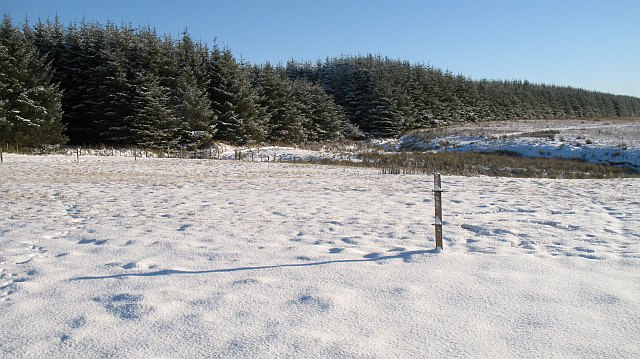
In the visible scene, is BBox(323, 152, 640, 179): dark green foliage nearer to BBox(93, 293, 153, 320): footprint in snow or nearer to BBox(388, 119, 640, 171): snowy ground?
BBox(388, 119, 640, 171): snowy ground

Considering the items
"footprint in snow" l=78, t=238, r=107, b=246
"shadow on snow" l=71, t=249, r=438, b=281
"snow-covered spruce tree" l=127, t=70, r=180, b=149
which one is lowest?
"shadow on snow" l=71, t=249, r=438, b=281

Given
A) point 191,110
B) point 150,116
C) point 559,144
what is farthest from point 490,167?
point 150,116

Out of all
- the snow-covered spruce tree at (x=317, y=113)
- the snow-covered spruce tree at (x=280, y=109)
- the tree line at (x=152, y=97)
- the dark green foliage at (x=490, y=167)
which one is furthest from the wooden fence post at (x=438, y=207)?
the snow-covered spruce tree at (x=317, y=113)

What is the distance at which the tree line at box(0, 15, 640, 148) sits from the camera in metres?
27.4

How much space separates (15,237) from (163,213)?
8.74ft

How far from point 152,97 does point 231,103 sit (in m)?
8.01

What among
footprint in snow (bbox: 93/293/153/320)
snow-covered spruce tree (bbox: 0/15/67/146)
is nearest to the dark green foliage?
footprint in snow (bbox: 93/293/153/320)

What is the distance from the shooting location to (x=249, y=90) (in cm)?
3888

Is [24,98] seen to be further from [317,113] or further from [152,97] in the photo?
[317,113]

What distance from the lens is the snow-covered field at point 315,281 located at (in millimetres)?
3250

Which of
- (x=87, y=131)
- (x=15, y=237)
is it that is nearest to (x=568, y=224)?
(x=15, y=237)

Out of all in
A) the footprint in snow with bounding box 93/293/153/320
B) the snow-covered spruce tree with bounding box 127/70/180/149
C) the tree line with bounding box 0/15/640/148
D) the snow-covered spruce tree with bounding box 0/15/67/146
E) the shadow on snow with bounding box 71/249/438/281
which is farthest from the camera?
the snow-covered spruce tree with bounding box 127/70/180/149

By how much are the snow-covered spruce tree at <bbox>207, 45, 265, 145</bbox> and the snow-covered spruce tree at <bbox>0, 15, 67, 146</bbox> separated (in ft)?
40.0

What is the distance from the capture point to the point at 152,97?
1207 inches
